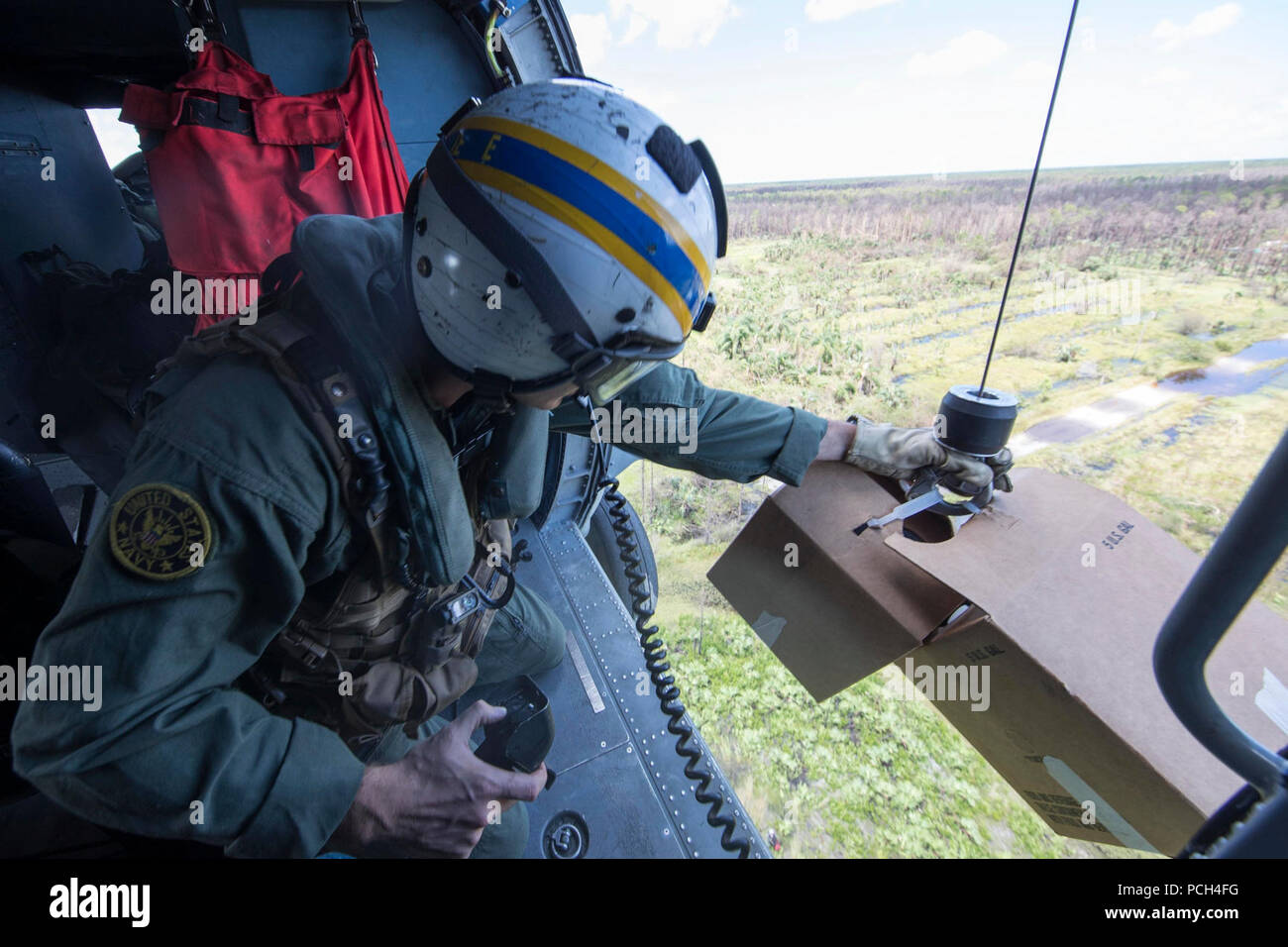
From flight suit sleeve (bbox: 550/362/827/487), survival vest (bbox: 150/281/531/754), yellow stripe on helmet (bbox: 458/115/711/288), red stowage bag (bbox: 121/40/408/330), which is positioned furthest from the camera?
red stowage bag (bbox: 121/40/408/330)

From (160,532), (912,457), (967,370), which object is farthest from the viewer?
(967,370)

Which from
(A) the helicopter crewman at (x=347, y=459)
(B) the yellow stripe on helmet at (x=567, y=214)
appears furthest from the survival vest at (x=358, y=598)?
(B) the yellow stripe on helmet at (x=567, y=214)

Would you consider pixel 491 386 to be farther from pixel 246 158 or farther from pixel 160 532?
pixel 246 158

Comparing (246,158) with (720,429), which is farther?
(246,158)

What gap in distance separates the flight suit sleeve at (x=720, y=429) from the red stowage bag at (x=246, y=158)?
170cm

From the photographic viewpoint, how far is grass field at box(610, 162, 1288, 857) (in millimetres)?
2379

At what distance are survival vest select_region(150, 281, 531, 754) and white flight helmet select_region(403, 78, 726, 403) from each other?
0.81ft

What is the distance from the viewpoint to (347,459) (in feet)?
3.64

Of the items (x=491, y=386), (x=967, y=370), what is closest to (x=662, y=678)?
(x=491, y=386)

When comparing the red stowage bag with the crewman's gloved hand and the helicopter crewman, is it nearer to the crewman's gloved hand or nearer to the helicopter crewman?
the helicopter crewman

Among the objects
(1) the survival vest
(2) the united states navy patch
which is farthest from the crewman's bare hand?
(2) the united states navy patch

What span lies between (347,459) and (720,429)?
1.04 m

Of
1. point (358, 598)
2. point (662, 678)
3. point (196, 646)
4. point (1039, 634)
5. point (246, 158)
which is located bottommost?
point (662, 678)

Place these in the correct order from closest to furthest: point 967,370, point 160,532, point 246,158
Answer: point 160,532 < point 246,158 < point 967,370
